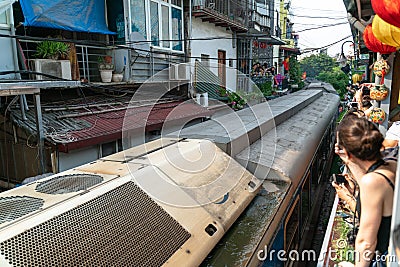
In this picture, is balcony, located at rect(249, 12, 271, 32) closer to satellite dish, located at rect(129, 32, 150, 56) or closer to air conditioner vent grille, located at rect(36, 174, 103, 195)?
satellite dish, located at rect(129, 32, 150, 56)

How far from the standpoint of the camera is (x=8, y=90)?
14.8ft

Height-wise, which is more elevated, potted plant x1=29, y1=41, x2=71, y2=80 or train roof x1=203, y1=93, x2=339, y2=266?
potted plant x1=29, y1=41, x2=71, y2=80

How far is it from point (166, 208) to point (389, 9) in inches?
68.4

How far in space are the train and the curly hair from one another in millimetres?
995

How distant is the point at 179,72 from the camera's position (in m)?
10.8

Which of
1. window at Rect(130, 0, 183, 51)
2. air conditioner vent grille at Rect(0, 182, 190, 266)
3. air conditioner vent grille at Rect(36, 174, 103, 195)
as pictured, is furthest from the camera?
window at Rect(130, 0, 183, 51)

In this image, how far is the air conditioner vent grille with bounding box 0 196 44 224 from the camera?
1.75 metres

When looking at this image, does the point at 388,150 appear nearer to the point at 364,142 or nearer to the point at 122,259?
the point at 364,142

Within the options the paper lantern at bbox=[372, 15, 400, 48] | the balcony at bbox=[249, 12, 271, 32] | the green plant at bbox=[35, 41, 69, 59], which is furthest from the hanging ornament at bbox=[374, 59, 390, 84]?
the balcony at bbox=[249, 12, 271, 32]

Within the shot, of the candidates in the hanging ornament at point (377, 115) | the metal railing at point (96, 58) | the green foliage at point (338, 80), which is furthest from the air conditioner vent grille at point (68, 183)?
the green foliage at point (338, 80)

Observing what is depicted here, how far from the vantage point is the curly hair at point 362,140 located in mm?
1747

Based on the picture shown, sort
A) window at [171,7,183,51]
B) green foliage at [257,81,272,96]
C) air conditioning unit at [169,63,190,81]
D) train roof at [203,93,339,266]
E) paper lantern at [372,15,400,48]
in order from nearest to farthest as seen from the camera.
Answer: train roof at [203,93,339,266]
paper lantern at [372,15,400,48]
air conditioning unit at [169,63,190,81]
window at [171,7,183,51]
green foliage at [257,81,272,96]

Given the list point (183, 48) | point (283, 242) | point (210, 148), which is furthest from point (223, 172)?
point (183, 48)

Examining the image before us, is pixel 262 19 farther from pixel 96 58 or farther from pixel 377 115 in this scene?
pixel 377 115
